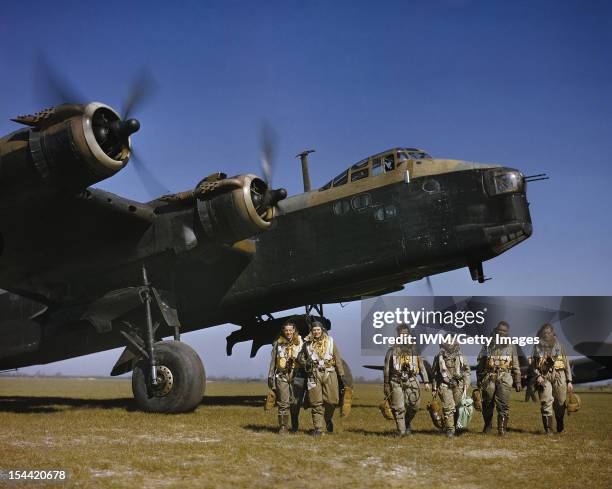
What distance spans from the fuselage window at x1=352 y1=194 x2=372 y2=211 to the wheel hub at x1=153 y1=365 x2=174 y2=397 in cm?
570

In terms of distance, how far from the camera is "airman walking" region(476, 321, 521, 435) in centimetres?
1165

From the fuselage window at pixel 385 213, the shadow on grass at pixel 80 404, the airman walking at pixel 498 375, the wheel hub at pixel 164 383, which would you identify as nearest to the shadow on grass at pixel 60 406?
the shadow on grass at pixel 80 404

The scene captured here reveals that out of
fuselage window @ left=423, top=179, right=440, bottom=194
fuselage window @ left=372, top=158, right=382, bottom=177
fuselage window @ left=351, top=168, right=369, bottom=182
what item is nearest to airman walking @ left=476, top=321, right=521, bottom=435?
fuselage window @ left=423, top=179, right=440, bottom=194

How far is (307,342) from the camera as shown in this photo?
11.3 metres

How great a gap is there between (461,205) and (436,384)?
418cm

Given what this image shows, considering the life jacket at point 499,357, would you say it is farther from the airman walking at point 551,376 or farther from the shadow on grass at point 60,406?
the shadow on grass at point 60,406

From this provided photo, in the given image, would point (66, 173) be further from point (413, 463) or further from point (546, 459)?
point (546, 459)

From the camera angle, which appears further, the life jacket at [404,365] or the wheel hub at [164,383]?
the wheel hub at [164,383]

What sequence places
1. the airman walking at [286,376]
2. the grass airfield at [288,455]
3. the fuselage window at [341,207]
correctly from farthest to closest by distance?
1. the fuselage window at [341,207]
2. the airman walking at [286,376]
3. the grass airfield at [288,455]

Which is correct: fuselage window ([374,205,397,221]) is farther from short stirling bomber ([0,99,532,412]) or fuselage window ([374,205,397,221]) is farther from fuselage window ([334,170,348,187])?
fuselage window ([334,170,348,187])

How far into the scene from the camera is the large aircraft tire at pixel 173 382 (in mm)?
13492

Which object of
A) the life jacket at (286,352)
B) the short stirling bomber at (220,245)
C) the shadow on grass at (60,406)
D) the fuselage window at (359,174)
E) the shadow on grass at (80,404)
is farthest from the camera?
the shadow on grass at (80,404)

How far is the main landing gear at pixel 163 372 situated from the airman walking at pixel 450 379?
17.4ft

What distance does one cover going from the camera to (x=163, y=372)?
13.8 metres
